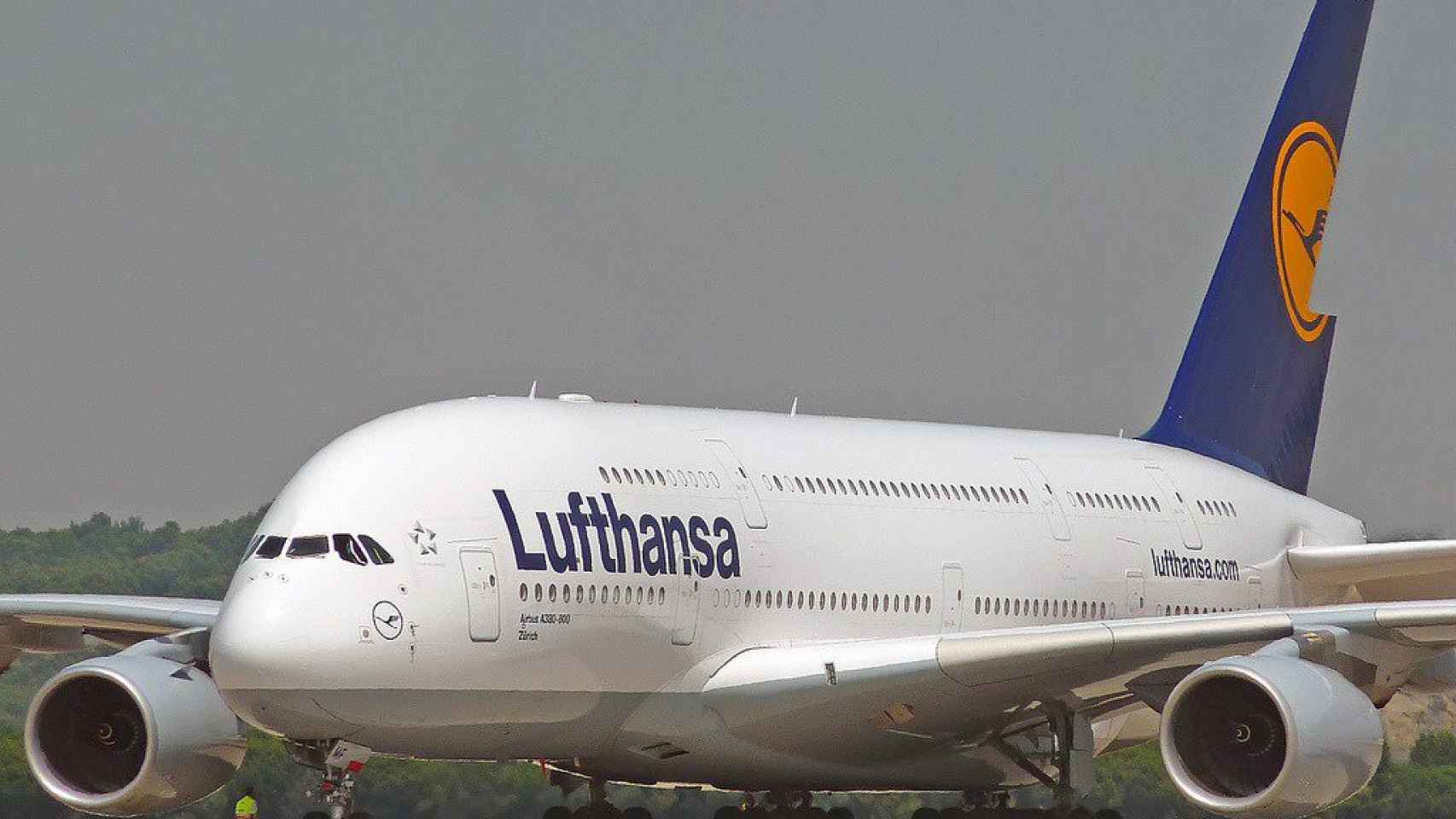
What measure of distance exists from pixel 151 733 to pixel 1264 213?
1454 centimetres

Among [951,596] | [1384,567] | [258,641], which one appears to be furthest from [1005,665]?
[1384,567]

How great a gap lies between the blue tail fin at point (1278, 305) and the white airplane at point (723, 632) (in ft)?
11.1

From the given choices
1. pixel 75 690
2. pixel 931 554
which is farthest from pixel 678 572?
pixel 75 690

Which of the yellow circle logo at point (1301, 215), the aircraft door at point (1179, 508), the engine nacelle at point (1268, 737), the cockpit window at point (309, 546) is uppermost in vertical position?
the yellow circle logo at point (1301, 215)

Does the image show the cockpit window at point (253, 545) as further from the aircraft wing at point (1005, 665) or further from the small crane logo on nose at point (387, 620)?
the aircraft wing at point (1005, 665)

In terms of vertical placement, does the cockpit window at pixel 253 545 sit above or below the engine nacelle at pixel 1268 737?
above

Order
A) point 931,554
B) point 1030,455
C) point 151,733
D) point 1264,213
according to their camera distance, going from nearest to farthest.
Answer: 1. point 151,733
2. point 931,554
3. point 1030,455
4. point 1264,213

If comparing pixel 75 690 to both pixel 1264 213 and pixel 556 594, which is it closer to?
pixel 556 594

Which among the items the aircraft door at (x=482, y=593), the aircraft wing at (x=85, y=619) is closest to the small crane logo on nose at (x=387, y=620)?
the aircraft door at (x=482, y=593)

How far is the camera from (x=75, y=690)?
67.3 feet

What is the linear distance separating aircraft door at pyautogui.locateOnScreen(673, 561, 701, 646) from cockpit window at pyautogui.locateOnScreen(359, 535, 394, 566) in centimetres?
276

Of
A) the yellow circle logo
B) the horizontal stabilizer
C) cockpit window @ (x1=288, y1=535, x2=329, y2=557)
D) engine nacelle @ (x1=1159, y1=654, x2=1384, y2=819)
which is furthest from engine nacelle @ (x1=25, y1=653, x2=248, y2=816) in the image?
the yellow circle logo

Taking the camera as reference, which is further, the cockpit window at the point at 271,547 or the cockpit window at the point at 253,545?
the cockpit window at the point at 253,545

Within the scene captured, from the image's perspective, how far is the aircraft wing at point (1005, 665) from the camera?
1927 cm
